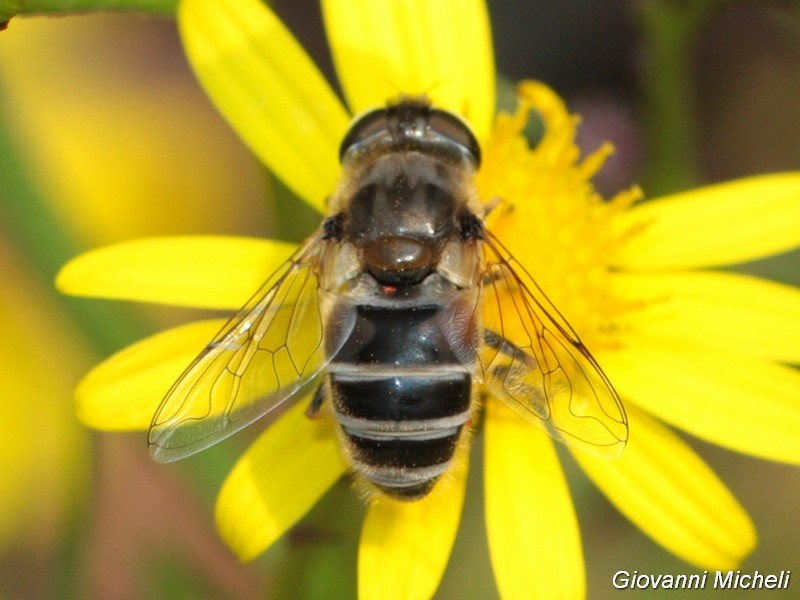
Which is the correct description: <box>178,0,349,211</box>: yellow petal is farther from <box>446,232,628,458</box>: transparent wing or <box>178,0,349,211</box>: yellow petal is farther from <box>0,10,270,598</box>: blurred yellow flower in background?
<box>446,232,628,458</box>: transparent wing

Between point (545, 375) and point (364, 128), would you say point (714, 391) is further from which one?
→ point (364, 128)

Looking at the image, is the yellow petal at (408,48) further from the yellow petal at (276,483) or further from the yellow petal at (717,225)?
the yellow petal at (276,483)

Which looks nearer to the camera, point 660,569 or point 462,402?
point 462,402

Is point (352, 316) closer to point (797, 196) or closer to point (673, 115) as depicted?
point (797, 196)

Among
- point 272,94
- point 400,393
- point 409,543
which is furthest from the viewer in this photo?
point 272,94

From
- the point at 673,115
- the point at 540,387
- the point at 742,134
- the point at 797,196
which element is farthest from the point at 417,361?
the point at 742,134

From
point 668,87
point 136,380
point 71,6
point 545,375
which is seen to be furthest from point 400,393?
point 668,87
